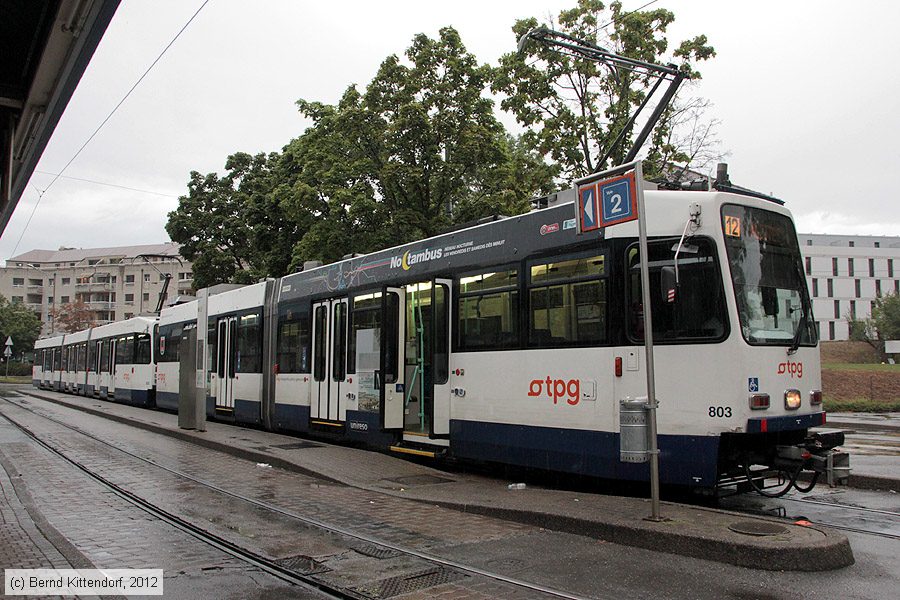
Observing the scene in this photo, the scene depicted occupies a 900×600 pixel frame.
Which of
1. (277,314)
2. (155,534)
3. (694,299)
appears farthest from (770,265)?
(277,314)

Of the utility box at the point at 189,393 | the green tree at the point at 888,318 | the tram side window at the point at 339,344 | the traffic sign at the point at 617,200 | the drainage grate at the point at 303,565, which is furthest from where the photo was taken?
the green tree at the point at 888,318

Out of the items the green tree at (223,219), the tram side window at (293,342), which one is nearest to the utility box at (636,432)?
the tram side window at (293,342)

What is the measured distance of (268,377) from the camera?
16375mm

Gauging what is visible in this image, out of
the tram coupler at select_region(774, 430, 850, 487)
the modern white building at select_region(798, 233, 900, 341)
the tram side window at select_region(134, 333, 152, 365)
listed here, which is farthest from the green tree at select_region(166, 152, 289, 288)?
the modern white building at select_region(798, 233, 900, 341)

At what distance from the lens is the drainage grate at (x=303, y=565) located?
19.4ft

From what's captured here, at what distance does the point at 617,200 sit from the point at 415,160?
607 inches

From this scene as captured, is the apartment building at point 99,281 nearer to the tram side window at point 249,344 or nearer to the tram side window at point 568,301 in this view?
the tram side window at point 249,344

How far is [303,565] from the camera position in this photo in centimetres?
609

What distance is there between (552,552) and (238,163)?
120ft

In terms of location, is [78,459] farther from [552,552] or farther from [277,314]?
[552,552]

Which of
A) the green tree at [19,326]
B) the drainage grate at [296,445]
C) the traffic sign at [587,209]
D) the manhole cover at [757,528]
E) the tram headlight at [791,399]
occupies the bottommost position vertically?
the drainage grate at [296,445]

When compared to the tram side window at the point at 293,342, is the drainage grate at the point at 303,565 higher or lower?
lower

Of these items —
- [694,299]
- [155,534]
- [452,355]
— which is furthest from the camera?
[452,355]

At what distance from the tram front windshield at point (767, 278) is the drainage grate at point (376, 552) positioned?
424cm
